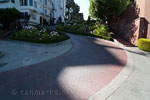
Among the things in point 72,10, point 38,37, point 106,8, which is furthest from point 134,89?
point 72,10

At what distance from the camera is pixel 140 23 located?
504 inches

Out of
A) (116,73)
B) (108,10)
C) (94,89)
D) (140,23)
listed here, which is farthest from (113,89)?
(108,10)

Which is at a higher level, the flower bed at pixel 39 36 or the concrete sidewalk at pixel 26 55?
the flower bed at pixel 39 36

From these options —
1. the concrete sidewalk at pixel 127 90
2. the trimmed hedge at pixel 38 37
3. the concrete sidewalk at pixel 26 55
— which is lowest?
the concrete sidewalk at pixel 127 90

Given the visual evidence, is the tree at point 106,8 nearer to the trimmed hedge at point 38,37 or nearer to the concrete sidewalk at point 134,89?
the trimmed hedge at point 38,37

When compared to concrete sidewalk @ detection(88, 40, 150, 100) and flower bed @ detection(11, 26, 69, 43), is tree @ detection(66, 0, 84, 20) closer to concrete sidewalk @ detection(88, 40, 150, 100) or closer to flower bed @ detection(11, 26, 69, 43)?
flower bed @ detection(11, 26, 69, 43)

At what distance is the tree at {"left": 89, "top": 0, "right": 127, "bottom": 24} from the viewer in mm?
18328

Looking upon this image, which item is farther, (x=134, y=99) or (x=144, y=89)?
(x=144, y=89)

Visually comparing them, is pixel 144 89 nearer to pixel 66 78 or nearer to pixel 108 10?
pixel 66 78

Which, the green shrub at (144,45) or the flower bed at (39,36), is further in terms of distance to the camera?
the flower bed at (39,36)

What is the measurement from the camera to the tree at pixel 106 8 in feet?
60.1

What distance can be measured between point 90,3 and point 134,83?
17.8m

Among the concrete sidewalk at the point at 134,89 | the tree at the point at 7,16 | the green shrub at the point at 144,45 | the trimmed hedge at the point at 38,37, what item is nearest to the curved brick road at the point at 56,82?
the concrete sidewalk at the point at 134,89

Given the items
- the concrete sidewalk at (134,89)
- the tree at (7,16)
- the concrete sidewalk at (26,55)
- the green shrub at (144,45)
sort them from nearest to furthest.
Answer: the concrete sidewalk at (134,89) → the concrete sidewalk at (26,55) → the green shrub at (144,45) → the tree at (7,16)
